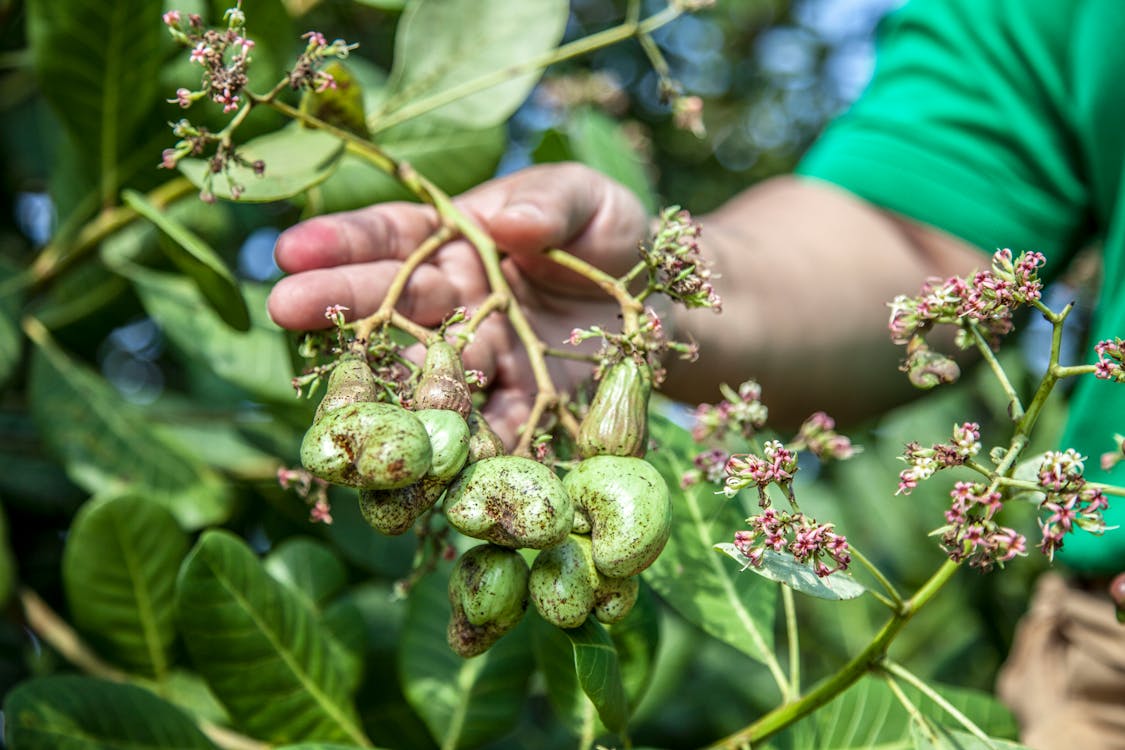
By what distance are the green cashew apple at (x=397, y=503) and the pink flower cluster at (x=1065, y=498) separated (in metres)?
0.44

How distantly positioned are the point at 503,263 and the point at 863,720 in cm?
65

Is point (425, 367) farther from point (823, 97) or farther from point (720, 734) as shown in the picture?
point (823, 97)

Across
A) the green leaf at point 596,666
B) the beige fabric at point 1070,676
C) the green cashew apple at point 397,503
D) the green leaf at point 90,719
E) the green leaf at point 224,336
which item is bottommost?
the beige fabric at point 1070,676

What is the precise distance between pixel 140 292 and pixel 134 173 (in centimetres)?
18

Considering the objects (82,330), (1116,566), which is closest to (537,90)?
(82,330)

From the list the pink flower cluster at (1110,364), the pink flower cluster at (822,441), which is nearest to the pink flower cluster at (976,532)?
the pink flower cluster at (1110,364)

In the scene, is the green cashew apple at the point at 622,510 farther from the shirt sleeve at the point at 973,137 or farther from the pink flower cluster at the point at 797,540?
the shirt sleeve at the point at 973,137

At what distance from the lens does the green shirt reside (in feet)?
5.88

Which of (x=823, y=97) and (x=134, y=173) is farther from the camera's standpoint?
(x=823, y=97)

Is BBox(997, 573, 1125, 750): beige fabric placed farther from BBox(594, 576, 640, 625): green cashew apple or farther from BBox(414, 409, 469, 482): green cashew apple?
BBox(414, 409, 469, 482): green cashew apple

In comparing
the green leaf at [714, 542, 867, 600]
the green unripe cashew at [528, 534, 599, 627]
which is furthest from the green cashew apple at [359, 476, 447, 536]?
the green leaf at [714, 542, 867, 600]

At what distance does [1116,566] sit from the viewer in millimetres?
1380

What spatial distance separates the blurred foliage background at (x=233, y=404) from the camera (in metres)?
1.44

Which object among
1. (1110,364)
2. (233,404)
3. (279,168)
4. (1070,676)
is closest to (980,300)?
(1110,364)
